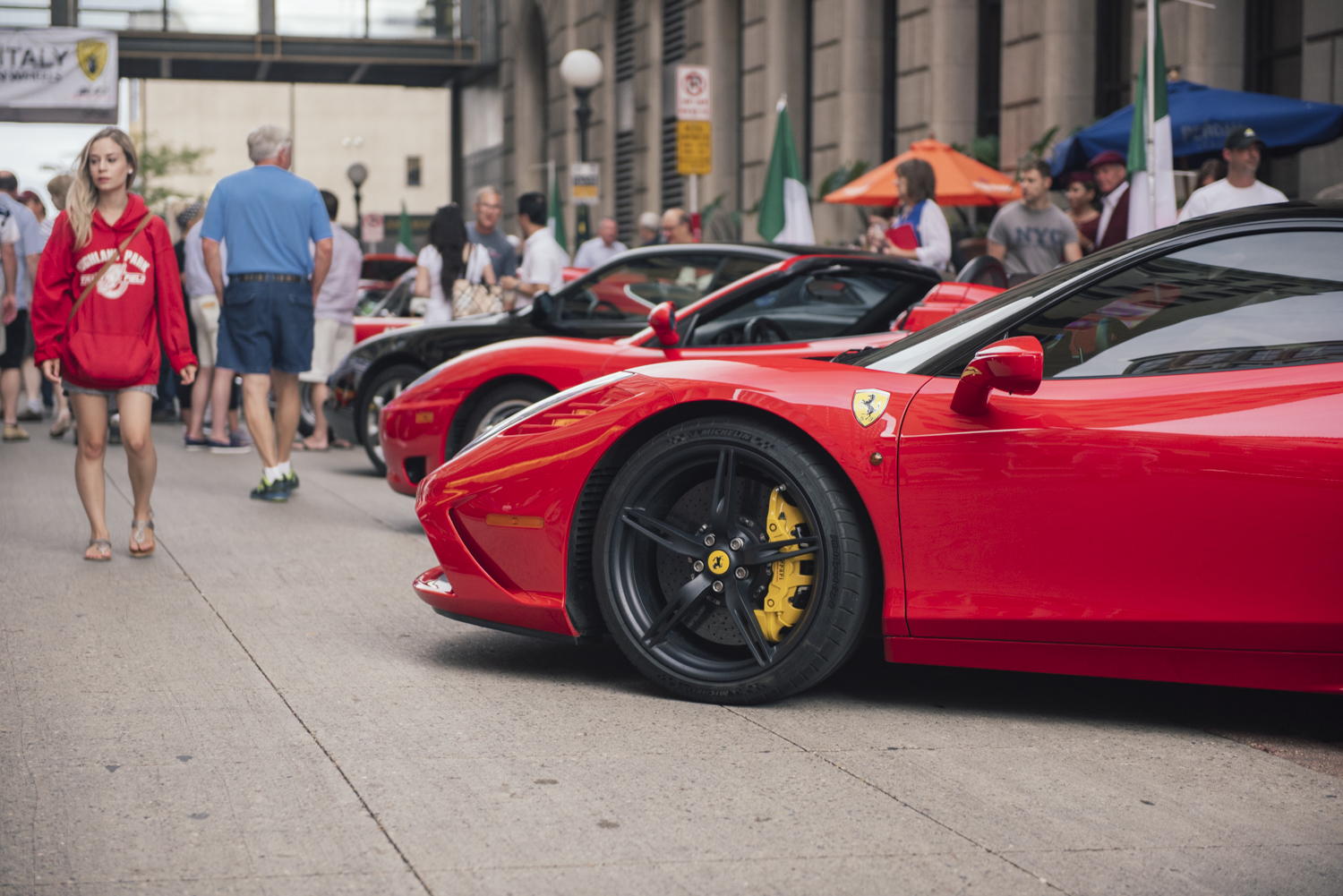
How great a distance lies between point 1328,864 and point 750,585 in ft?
5.03

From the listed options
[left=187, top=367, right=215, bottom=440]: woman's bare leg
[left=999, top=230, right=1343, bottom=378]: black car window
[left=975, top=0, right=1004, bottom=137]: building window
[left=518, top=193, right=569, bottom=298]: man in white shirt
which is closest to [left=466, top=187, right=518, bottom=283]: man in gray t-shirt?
[left=518, top=193, right=569, bottom=298]: man in white shirt

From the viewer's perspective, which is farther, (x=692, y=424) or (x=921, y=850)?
(x=692, y=424)

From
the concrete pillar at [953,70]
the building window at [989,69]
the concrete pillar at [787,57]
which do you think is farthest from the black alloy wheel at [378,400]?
the concrete pillar at [787,57]

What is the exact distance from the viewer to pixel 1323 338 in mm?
3605

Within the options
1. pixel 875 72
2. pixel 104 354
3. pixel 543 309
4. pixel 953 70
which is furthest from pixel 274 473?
pixel 875 72

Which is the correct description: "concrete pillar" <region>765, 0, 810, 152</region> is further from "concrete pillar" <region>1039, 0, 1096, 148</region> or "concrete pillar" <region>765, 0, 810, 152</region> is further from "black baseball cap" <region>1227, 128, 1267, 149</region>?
"black baseball cap" <region>1227, 128, 1267, 149</region>

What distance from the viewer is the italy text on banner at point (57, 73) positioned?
34625 mm

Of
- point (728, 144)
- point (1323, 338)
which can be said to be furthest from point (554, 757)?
point (728, 144)

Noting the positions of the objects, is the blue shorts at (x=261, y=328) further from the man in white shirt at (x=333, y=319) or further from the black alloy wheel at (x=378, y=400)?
the man in white shirt at (x=333, y=319)

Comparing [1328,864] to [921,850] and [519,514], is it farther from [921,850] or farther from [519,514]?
[519,514]

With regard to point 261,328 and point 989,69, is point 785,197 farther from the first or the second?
point 261,328

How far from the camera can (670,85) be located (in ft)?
83.8

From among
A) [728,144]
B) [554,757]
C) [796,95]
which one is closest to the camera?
[554,757]

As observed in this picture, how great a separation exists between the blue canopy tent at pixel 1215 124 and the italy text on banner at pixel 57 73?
27960 millimetres
